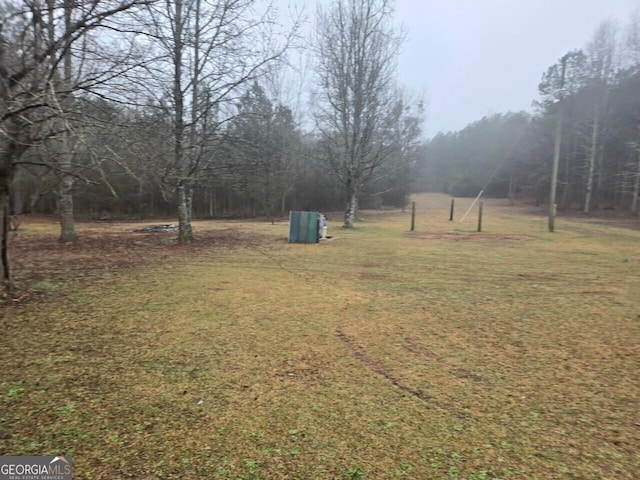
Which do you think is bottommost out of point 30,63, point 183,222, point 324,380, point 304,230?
point 324,380

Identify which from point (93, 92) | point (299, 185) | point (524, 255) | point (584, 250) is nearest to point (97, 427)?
point (93, 92)

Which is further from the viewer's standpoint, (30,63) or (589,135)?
(589,135)

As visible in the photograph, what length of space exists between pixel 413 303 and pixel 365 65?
16.8 metres

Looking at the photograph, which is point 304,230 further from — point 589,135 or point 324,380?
point 589,135

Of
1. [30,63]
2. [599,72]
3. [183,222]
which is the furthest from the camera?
[599,72]

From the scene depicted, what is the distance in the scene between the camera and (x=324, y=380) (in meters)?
3.23

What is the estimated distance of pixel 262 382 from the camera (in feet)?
10.4

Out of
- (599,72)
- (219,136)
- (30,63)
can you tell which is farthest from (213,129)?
(599,72)

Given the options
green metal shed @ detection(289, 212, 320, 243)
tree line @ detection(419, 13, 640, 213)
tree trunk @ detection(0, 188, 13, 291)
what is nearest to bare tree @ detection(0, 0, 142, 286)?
tree trunk @ detection(0, 188, 13, 291)

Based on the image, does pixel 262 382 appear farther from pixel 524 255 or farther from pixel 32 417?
pixel 524 255

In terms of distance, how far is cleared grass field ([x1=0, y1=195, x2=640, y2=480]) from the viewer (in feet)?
7.40

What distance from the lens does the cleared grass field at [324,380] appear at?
7.40 ft

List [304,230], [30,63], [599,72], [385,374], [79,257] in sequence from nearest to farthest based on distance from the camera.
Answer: [385,374] < [30,63] < [79,257] < [304,230] < [599,72]

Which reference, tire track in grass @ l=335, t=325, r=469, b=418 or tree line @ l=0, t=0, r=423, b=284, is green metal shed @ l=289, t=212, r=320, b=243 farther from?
tire track in grass @ l=335, t=325, r=469, b=418
